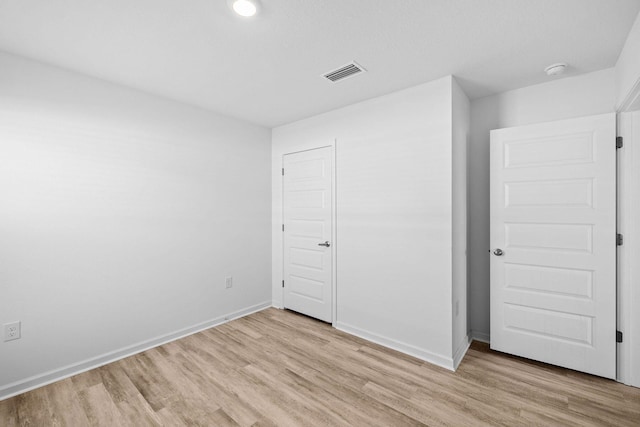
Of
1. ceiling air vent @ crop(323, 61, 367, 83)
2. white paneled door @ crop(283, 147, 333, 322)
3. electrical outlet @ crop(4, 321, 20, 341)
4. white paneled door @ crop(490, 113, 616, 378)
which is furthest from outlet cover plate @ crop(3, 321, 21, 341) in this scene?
white paneled door @ crop(490, 113, 616, 378)

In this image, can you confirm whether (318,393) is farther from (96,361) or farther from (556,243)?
(556,243)

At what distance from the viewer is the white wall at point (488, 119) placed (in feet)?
7.93

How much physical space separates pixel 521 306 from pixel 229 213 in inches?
124

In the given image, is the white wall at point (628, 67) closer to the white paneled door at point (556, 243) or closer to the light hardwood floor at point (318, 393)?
the white paneled door at point (556, 243)

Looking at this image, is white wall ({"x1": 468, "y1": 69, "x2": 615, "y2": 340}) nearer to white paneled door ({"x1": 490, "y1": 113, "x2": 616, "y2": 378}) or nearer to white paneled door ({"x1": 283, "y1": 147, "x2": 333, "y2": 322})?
white paneled door ({"x1": 490, "y1": 113, "x2": 616, "y2": 378})

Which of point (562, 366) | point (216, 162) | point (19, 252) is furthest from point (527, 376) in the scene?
point (19, 252)

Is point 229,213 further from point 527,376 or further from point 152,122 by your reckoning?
point 527,376

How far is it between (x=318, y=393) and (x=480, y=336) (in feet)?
6.02

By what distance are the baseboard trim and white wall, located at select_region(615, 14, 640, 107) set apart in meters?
2.33

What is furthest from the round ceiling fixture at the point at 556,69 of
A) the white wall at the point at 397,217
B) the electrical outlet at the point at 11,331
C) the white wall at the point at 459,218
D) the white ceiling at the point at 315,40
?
the electrical outlet at the point at 11,331

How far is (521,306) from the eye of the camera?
8.29ft

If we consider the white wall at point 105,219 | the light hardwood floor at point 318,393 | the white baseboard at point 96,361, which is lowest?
the light hardwood floor at point 318,393

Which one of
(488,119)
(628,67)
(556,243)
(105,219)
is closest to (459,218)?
(556,243)

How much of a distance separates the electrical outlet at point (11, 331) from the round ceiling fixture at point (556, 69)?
4.53 metres
